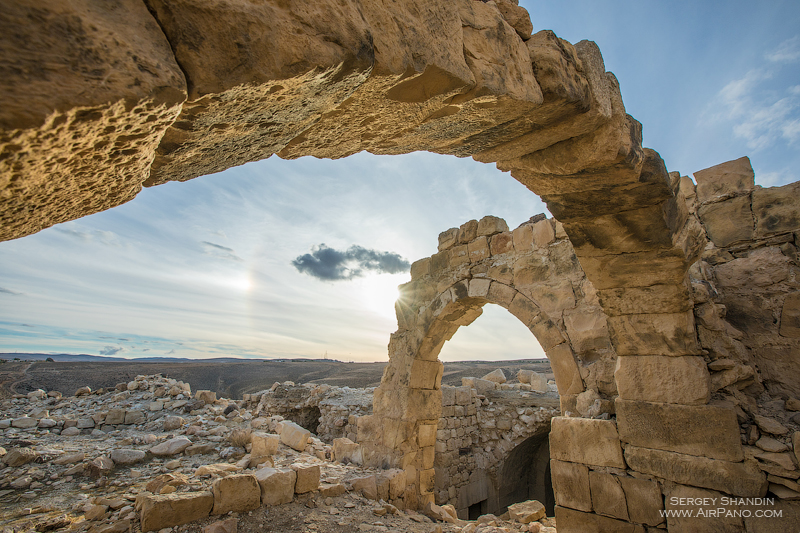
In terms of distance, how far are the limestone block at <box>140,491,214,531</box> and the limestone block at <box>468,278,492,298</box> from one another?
3532 mm

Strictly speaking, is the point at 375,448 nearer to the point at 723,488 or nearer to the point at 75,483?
the point at 75,483

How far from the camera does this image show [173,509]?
3.15 metres

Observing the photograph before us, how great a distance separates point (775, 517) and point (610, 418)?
3.47 ft

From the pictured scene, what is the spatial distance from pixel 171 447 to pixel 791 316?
7163mm

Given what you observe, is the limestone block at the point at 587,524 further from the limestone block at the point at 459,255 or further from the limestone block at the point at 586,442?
the limestone block at the point at 459,255

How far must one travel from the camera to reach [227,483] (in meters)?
3.46

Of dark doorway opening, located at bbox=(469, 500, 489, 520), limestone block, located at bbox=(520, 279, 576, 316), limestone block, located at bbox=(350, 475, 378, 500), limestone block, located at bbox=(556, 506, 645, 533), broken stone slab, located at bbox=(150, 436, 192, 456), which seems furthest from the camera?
dark doorway opening, located at bbox=(469, 500, 489, 520)

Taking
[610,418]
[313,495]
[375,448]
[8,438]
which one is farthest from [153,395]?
[610,418]

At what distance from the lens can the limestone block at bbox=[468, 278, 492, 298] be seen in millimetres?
4953

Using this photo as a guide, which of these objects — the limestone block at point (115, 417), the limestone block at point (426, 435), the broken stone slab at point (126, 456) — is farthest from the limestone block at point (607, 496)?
the limestone block at point (115, 417)

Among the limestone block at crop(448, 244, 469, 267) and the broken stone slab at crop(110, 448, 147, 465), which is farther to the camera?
the limestone block at crop(448, 244, 469, 267)

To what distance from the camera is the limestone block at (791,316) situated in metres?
2.88

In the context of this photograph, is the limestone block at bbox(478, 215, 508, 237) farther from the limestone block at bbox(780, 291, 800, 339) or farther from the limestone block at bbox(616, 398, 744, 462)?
the limestone block at bbox(780, 291, 800, 339)

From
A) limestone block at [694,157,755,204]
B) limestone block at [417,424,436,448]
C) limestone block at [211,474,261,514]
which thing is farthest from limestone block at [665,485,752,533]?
limestone block at [211,474,261,514]
